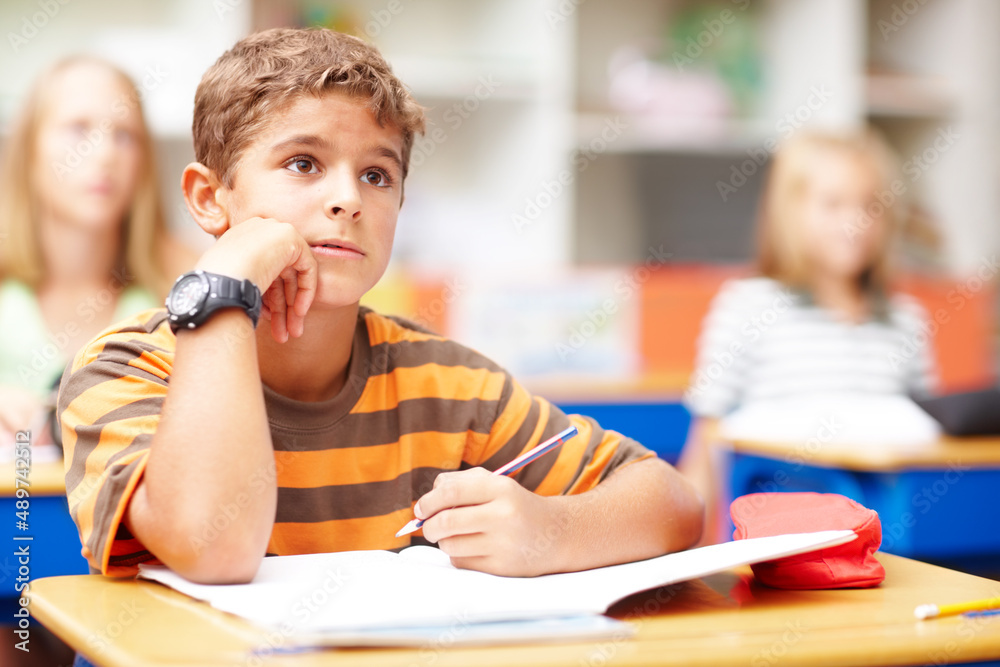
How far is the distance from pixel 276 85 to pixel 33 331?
53.5 inches

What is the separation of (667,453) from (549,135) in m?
1.00

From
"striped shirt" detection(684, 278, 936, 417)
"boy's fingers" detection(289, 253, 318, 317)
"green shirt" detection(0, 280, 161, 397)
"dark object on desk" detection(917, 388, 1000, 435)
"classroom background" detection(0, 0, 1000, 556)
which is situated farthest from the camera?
"classroom background" detection(0, 0, 1000, 556)

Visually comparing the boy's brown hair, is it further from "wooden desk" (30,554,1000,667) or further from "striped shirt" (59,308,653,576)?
"wooden desk" (30,554,1000,667)

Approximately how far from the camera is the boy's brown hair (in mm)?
969

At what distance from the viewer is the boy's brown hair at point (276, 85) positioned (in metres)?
0.97

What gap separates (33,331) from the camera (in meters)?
2.09

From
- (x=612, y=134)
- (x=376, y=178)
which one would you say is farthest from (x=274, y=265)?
(x=612, y=134)

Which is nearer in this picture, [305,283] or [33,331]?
[305,283]

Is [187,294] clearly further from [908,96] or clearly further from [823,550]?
[908,96]

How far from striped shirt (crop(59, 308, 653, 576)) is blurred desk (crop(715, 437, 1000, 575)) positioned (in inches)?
29.8

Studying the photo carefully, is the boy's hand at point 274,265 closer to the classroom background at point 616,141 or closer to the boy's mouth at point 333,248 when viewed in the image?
the boy's mouth at point 333,248

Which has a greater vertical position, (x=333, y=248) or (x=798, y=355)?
(x=333, y=248)

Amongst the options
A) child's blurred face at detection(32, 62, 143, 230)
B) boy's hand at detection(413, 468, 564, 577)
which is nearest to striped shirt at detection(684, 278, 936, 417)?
child's blurred face at detection(32, 62, 143, 230)

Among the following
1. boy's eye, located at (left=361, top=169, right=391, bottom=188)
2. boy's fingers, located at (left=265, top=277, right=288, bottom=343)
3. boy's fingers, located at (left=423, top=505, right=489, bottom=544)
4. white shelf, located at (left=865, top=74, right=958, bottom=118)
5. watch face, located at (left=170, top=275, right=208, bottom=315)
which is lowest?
boy's fingers, located at (left=423, top=505, right=489, bottom=544)
